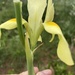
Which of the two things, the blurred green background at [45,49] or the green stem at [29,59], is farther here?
the blurred green background at [45,49]

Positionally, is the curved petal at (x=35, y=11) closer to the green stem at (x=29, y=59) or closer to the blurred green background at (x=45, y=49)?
the green stem at (x=29, y=59)

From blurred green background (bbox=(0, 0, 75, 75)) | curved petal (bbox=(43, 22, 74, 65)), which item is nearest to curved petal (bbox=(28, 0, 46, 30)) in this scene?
curved petal (bbox=(43, 22, 74, 65))

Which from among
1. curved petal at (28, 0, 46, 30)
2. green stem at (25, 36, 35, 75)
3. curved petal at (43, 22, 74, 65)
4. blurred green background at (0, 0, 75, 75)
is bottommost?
blurred green background at (0, 0, 75, 75)

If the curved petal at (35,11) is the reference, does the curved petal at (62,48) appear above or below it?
below

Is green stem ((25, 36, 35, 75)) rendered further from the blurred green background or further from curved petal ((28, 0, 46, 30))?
the blurred green background

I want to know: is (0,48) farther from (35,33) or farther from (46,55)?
(35,33)

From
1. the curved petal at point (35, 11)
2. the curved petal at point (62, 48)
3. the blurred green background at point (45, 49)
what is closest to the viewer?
the curved petal at point (62, 48)

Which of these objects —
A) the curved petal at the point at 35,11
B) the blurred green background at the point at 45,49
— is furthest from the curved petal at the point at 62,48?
the blurred green background at the point at 45,49
